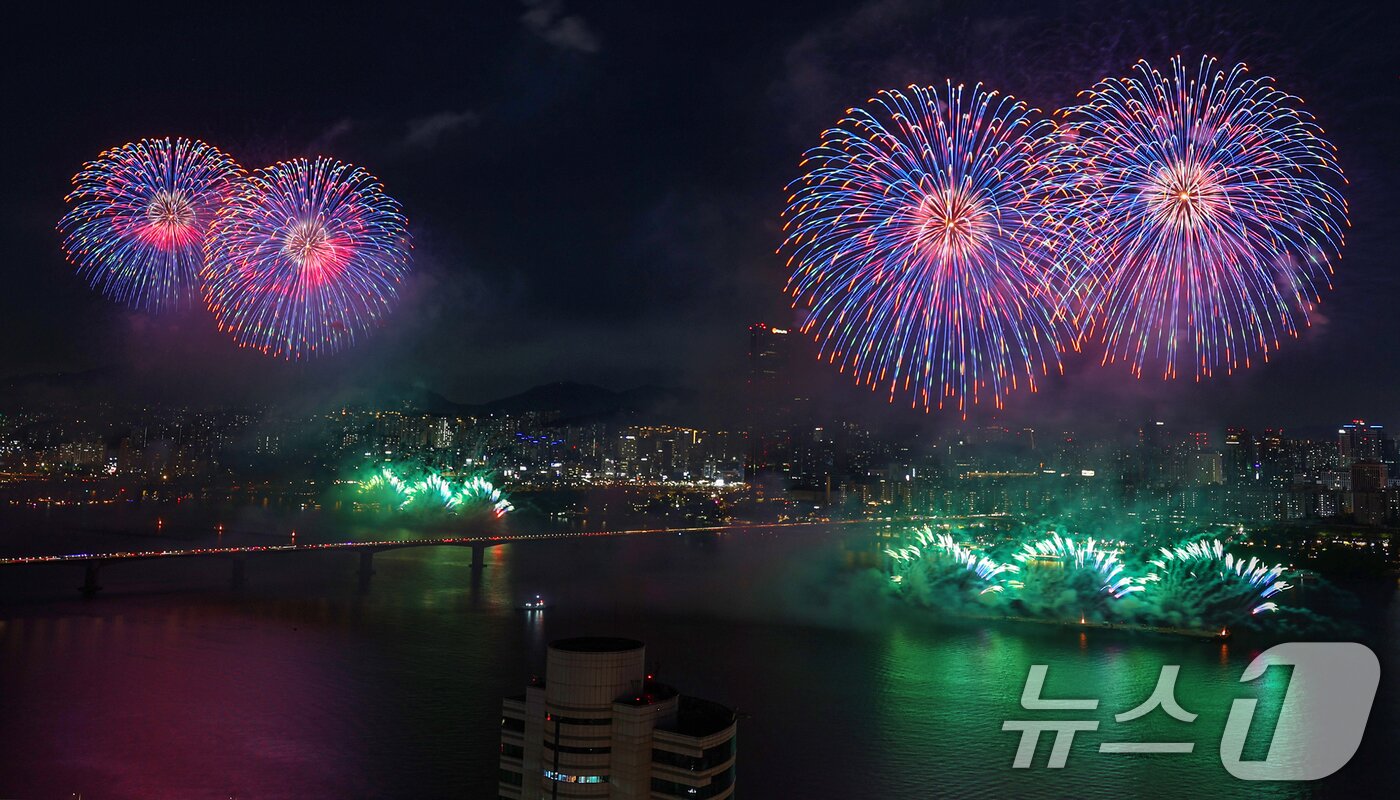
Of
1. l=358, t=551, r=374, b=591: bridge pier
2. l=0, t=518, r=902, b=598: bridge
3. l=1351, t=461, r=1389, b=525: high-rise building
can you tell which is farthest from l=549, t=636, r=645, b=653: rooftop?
l=1351, t=461, r=1389, b=525: high-rise building

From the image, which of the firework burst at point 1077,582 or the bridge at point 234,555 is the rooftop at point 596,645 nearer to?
the firework burst at point 1077,582

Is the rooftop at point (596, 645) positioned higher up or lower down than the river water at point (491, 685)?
higher up

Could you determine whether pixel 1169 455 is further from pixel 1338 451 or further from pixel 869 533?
pixel 869 533

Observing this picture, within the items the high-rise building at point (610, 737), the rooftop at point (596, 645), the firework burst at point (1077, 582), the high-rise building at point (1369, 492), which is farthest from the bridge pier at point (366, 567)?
the high-rise building at point (1369, 492)

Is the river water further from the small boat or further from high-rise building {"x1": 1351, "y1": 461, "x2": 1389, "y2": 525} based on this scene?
high-rise building {"x1": 1351, "y1": 461, "x2": 1389, "y2": 525}

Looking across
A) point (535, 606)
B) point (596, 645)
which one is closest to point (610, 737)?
point (596, 645)

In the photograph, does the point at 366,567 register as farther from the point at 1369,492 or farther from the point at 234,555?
the point at 1369,492
